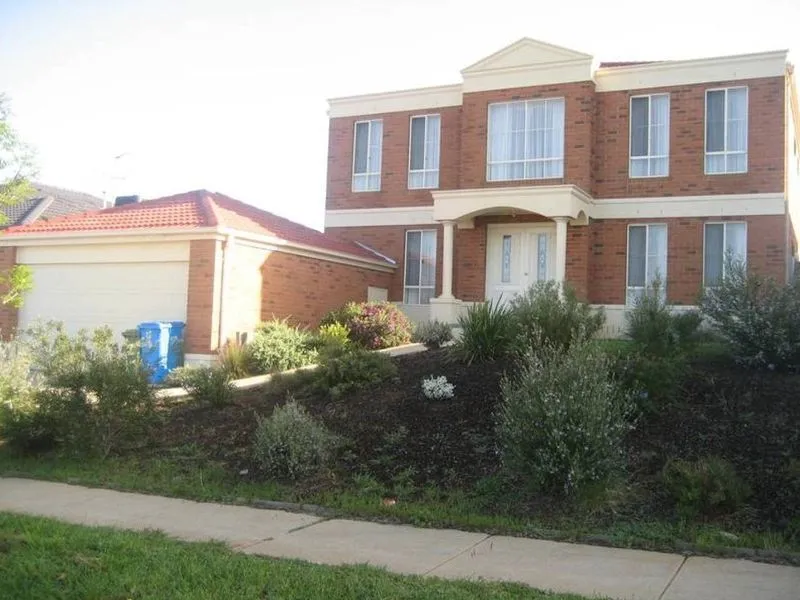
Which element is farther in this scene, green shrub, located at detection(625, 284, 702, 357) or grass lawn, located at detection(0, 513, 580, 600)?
green shrub, located at detection(625, 284, 702, 357)

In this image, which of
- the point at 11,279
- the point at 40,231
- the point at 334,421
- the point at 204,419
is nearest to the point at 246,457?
the point at 334,421

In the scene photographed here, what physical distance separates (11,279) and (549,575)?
1252 cm

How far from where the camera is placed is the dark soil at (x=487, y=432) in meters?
7.30

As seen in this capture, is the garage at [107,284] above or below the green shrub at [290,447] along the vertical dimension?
above

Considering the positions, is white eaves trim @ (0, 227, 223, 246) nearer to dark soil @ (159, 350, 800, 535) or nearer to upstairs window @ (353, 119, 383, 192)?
dark soil @ (159, 350, 800, 535)

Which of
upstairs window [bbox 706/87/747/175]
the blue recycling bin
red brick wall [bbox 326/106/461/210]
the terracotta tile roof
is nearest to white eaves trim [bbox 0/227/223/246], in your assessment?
the terracotta tile roof

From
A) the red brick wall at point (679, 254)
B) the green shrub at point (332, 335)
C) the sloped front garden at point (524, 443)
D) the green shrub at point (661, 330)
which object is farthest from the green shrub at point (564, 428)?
the red brick wall at point (679, 254)

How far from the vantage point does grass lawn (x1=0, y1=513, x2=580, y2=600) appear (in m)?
4.86

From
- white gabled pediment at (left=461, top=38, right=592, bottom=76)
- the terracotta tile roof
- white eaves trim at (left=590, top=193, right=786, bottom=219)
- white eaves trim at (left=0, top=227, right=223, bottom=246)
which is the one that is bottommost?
white eaves trim at (left=0, top=227, right=223, bottom=246)

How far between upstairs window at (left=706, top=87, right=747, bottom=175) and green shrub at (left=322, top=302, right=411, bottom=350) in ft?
26.6

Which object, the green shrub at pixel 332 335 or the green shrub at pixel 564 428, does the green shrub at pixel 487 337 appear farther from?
the green shrub at pixel 564 428

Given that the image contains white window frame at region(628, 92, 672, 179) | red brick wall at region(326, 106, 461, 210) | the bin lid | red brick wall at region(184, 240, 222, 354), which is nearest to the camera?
the bin lid

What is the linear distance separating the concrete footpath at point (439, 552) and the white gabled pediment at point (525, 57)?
590 inches

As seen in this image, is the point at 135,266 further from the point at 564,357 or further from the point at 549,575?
the point at 549,575
